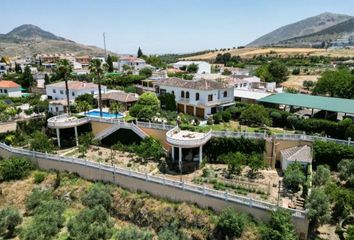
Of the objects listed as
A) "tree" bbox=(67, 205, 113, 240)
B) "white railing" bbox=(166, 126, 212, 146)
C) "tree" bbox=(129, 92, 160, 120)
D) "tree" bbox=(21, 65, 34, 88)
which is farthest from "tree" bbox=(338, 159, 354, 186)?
"tree" bbox=(21, 65, 34, 88)

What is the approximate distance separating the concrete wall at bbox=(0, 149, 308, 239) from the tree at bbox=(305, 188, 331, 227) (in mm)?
801

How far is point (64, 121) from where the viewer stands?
41969 millimetres

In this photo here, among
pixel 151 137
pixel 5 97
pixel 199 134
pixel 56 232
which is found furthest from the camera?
pixel 5 97

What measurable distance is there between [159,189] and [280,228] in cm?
1200

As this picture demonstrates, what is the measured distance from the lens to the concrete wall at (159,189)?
2516cm

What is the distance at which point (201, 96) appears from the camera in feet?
157

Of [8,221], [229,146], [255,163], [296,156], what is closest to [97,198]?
[8,221]

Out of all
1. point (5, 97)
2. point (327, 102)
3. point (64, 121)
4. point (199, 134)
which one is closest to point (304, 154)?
point (199, 134)

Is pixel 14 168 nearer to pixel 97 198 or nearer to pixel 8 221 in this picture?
pixel 8 221

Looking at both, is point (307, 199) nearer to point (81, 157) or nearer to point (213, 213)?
point (213, 213)

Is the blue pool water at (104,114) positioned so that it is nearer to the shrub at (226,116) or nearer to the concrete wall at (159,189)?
the concrete wall at (159,189)

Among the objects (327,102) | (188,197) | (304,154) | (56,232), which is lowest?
(56,232)

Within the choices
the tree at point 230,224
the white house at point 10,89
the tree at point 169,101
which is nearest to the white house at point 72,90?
the white house at point 10,89

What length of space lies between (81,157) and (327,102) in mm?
34736
